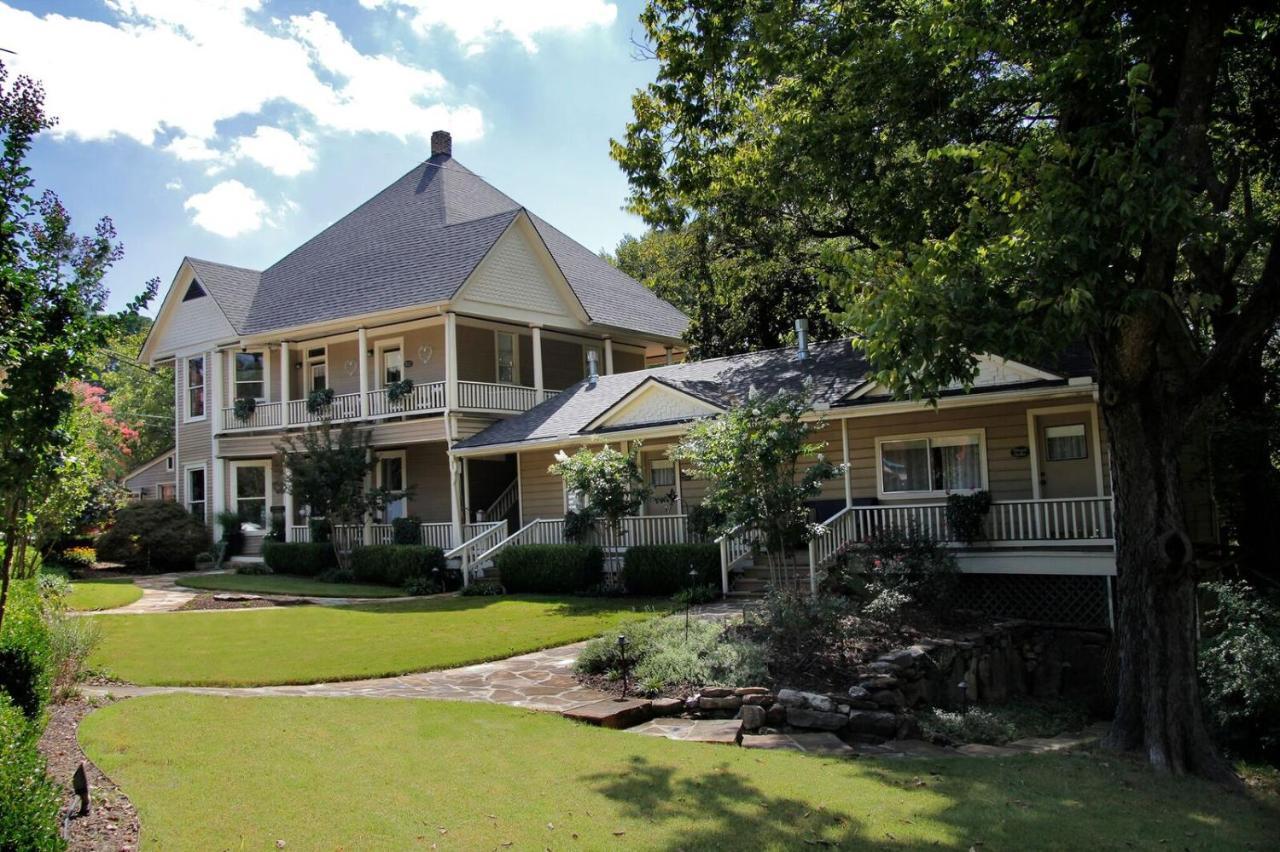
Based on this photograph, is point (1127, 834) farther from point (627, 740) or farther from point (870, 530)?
point (870, 530)

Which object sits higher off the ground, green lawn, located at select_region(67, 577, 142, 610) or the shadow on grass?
green lawn, located at select_region(67, 577, 142, 610)

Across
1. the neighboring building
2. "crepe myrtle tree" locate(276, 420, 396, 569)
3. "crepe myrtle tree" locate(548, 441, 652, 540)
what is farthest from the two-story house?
the neighboring building

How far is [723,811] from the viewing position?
6.55 metres

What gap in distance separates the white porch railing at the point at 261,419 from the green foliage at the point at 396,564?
603cm

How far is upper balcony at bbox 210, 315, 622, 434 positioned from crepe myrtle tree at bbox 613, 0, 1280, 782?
1285cm

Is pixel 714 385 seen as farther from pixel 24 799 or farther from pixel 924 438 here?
pixel 24 799

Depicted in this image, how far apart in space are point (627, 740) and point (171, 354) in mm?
Answer: 26459

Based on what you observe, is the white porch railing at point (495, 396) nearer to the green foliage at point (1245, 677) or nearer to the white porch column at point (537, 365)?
the white porch column at point (537, 365)

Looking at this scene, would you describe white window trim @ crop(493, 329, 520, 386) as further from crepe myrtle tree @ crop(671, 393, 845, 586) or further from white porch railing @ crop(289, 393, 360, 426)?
crepe myrtle tree @ crop(671, 393, 845, 586)

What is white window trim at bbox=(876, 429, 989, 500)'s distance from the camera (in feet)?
57.0

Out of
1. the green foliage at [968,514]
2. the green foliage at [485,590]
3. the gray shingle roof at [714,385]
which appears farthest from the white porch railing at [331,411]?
the green foliage at [968,514]

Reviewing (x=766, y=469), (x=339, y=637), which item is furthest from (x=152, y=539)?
(x=766, y=469)

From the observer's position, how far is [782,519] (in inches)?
549

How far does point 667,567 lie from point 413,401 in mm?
9479
